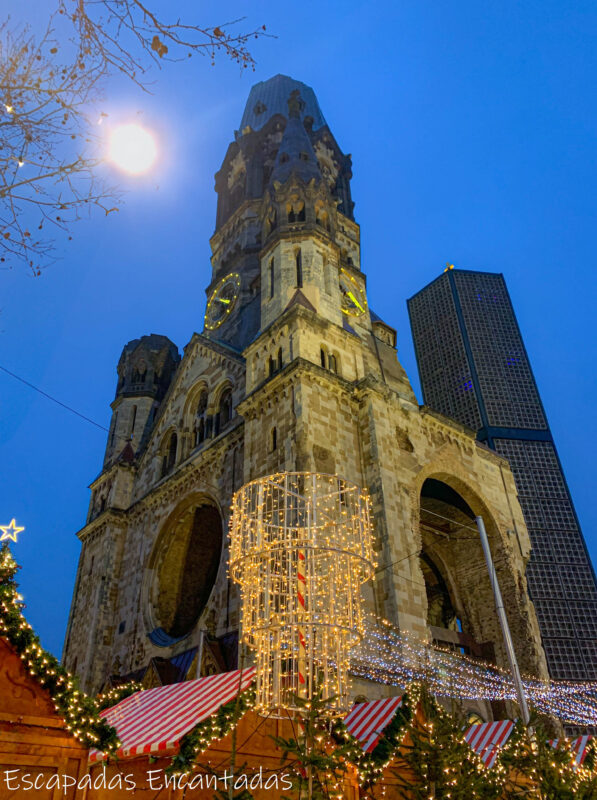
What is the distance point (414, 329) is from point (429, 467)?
27.1m

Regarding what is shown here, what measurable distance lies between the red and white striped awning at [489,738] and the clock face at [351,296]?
733 inches

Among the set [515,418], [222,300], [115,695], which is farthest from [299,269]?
Answer: [515,418]

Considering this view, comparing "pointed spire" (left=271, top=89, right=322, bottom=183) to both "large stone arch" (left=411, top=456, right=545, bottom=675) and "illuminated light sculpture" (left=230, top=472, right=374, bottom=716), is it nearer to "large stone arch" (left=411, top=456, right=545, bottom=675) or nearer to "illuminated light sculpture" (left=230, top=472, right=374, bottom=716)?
"large stone arch" (left=411, top=456, right=545, bottom=675)

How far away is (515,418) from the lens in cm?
3944

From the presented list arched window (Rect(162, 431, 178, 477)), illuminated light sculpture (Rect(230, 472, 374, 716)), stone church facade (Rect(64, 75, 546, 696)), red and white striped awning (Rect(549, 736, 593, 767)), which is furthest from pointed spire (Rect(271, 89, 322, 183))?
red and white striped awning (Rect(549, 736, 593, 767))

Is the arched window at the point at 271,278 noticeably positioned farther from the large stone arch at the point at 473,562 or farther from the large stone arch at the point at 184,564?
the large stone arch at the point at 473,562

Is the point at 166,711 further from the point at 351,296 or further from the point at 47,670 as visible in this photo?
the point at 351,296

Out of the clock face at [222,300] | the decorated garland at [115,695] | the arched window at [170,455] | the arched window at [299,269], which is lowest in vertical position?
the decorated garland at [115,695]

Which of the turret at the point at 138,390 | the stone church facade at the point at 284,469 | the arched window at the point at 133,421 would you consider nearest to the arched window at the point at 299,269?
the stone church facade at the point at 284,469

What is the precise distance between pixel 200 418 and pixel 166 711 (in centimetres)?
1915

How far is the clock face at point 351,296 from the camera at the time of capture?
95.5 ft

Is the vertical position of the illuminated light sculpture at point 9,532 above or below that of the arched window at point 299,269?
below

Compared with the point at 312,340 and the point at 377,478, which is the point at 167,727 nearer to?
the point at 377,478

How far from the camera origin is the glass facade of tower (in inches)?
1235
